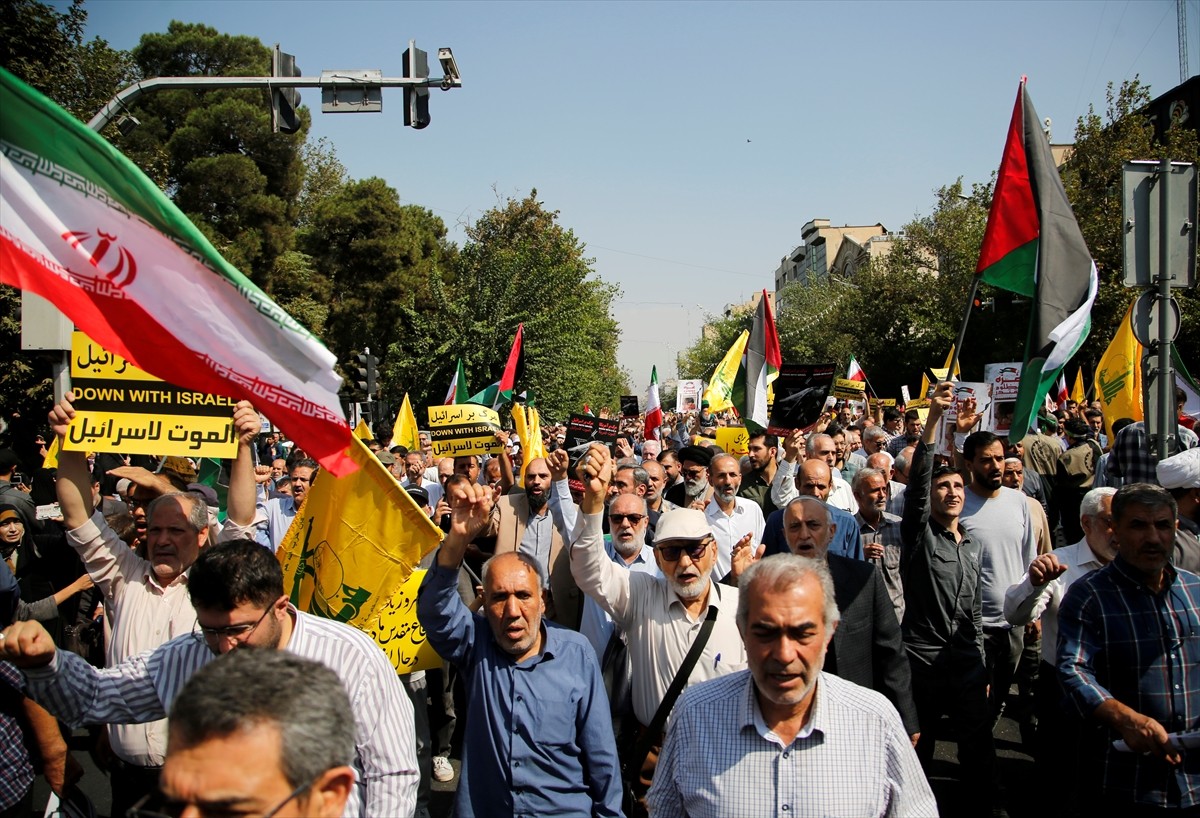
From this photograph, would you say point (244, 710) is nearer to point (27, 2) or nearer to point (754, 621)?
point (754, 621)

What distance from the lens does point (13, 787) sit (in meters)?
3.64

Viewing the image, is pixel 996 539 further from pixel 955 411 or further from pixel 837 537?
pixel 955 411

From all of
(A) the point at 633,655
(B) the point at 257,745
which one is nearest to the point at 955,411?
(A) the point at 633,655

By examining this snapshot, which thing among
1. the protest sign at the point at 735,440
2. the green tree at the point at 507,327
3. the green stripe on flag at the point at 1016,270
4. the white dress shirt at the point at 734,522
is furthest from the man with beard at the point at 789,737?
the green tree at the point at 507,327

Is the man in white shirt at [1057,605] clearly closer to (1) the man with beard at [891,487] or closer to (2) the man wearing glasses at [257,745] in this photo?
(1) the man with beard at [891,487]

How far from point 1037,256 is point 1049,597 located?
220 centimetres

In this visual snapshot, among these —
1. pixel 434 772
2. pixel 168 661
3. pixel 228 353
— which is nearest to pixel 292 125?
pixel 434 772

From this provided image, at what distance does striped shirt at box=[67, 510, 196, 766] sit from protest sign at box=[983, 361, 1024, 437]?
773 centimetres

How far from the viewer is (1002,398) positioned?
10.6 m

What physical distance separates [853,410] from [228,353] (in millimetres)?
17510

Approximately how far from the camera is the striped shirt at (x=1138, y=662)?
3.80 meters

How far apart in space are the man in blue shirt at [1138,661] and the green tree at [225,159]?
94.9 ft

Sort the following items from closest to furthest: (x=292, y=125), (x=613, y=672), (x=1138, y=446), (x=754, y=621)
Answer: (x=754, y=621), (x=613, y=672), (x=1138, y=446), (x=292, y=125)

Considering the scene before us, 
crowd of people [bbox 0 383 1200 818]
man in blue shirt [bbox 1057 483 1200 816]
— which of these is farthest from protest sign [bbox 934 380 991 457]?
man in blue shirt [bbox 1057 483 1200 816]
